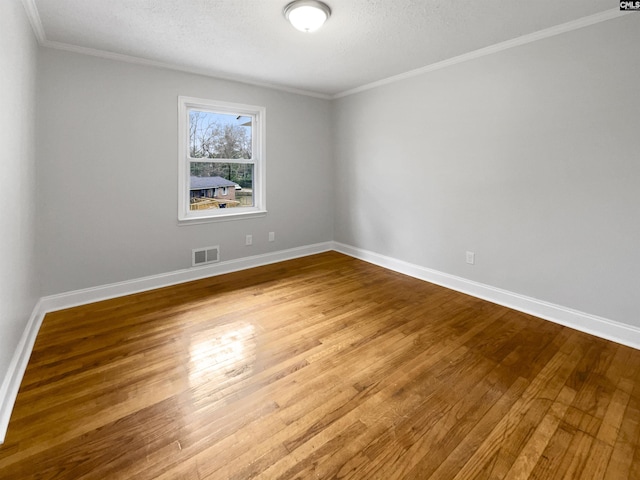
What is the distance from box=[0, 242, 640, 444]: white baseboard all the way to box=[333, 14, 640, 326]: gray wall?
0.28 ft

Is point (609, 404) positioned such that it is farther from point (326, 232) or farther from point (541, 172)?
point (326, 232)

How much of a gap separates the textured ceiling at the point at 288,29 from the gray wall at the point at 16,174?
48cm

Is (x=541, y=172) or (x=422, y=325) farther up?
(x=541, y=172)

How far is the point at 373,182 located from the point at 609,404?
3.21 m

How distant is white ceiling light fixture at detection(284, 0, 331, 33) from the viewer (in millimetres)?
2127

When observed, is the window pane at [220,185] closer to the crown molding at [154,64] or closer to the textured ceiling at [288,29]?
the crown molding at [154,64]

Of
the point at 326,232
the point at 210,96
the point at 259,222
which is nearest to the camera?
the point at 210,96

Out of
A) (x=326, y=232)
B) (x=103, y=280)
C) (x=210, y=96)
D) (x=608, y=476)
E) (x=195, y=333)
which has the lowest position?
(x=608, y=476)

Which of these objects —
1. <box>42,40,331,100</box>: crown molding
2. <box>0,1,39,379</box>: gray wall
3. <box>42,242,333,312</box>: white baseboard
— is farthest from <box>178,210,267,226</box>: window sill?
<box>42,40,331,100</box>: crown molding

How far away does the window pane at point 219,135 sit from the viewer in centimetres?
369

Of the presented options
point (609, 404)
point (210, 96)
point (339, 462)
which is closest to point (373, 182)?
point (210, 96)

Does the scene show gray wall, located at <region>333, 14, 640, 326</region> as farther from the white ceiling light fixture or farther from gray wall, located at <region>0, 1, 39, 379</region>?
gray wall, located at <region>0, 1, 39, 379</region>

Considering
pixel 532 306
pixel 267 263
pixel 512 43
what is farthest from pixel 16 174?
pixel 532 306

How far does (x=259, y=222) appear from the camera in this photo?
4250 mm
